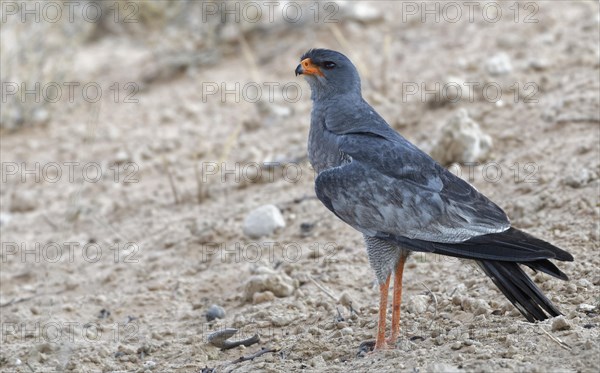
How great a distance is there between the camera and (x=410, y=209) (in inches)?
203

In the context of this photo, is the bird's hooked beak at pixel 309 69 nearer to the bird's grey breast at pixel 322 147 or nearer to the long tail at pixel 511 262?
the bird's grey breast at pixel 322 147

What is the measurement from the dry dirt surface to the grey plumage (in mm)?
367

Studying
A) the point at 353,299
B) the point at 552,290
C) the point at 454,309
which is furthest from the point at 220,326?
the point at 552,290

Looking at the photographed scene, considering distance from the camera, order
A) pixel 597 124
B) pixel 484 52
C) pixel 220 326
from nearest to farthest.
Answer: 1. pixel 220 326
2. pixel 597 124
3. pixel 484 52

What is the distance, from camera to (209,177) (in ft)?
28.9

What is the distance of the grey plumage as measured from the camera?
4.92m

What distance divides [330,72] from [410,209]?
1210 mm

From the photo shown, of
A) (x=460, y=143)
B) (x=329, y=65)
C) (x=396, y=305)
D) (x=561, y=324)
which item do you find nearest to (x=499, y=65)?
(x=460, y=143)

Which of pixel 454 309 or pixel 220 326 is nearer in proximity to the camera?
pixel 454 309

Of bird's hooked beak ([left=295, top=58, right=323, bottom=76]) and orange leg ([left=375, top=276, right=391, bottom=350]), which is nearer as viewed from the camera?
orange leg ([left=375, top=276, right=391, bottom=350])

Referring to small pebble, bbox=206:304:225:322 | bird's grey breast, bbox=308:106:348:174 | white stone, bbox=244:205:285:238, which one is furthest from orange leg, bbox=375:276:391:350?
white stone, bbox=244:205:285:238

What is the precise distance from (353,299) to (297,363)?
1.07 metres

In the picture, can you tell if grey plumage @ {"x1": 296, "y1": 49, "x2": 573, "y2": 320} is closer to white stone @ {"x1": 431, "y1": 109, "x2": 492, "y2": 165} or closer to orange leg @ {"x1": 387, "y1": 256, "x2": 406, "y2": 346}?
orange leg @ {"x1": 387, "y1": 256, "x2": 406, "y2": 346}

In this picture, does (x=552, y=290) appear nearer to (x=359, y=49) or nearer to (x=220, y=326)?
(x=220, y=326)
